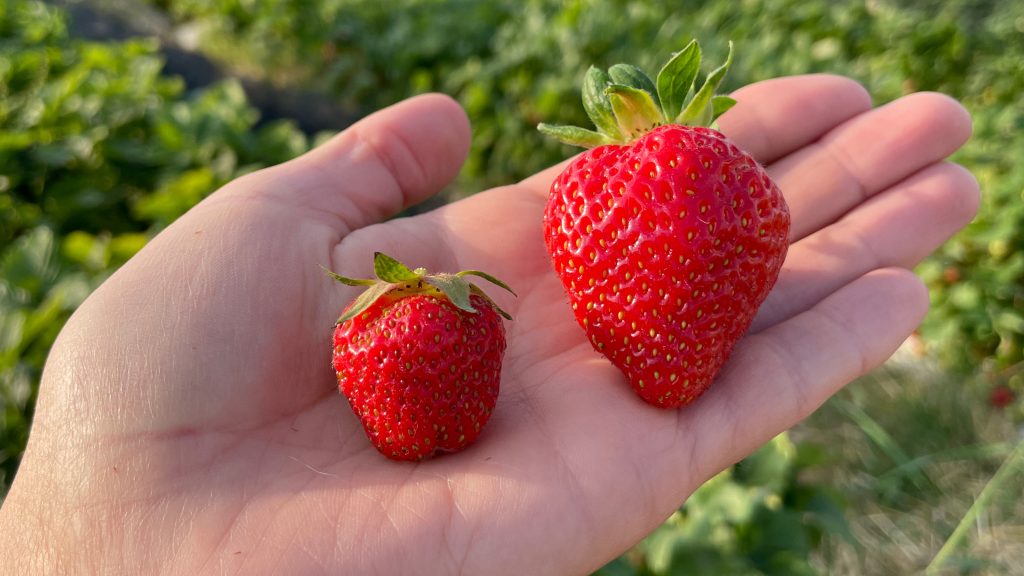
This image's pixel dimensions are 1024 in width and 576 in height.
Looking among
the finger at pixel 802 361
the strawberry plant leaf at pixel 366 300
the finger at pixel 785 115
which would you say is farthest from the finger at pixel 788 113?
the strawberry plant leaf at pixel 366 300

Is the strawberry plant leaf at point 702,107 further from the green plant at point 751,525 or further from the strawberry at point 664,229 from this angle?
the green plant at point 751,525

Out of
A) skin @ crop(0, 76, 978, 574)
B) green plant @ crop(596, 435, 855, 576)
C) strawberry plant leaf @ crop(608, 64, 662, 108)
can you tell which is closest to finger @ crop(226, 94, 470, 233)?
skin @ crop(0, 76, 978, 574)

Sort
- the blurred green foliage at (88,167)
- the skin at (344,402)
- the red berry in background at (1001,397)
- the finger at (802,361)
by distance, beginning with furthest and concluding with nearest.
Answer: the red berry in background at (1001,397) < the blurred green foliage at (88,167) < the finger at (802,361) < the skin at (344,402)

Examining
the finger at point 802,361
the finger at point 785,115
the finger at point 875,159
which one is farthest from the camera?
the finger at point 785,115

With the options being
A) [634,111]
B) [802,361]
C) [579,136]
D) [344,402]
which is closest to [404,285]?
[344,402]

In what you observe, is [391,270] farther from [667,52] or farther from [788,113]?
[667,52]

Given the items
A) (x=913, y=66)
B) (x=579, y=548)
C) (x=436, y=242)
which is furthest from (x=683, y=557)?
(x=913, y=66)
